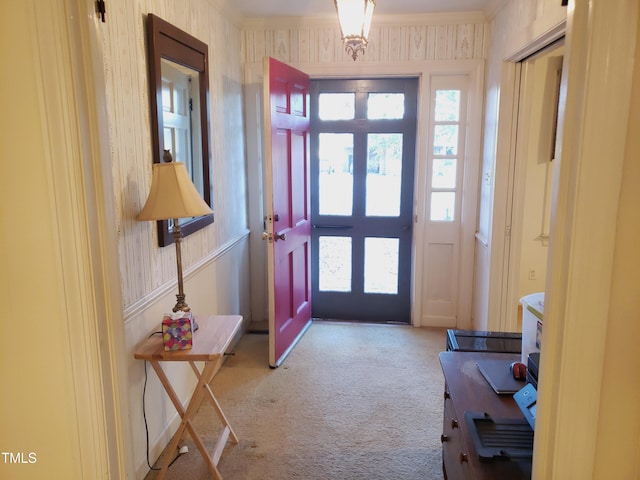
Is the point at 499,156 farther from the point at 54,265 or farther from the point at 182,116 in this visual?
the point at 54,265

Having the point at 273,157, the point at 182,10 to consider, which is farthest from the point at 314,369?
the point at 182,10

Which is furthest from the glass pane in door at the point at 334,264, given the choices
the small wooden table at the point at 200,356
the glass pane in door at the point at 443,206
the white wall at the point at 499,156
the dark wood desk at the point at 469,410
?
the dark wood desk at the point at 469,410

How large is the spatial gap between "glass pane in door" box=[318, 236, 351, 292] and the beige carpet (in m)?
0.48

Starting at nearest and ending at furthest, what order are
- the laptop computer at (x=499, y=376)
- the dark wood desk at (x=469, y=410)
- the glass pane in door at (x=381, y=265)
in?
the dark wood desk at (x=469, y=410) < the laptop computer at (x=499, y=376) < the glass pane in door at (x=381, y=265)

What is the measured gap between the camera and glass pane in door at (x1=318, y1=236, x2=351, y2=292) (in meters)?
4.07

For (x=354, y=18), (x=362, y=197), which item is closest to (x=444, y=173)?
(x=362, y=197)

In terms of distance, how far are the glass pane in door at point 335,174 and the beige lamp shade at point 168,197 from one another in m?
2.06

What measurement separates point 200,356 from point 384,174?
2.43m

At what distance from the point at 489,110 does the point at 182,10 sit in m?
2.15

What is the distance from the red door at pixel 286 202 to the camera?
3.04 meters

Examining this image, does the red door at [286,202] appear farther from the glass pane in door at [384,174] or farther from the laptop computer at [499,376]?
the laptop computer at [499,376]

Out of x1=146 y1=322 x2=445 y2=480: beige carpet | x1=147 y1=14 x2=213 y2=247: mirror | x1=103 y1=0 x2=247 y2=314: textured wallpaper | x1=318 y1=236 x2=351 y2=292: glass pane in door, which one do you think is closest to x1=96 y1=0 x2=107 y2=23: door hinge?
x1=103 y1=0 x2=247 y2=314: textured wallpaper

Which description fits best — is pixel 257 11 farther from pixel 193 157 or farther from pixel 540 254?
pixel 540 254

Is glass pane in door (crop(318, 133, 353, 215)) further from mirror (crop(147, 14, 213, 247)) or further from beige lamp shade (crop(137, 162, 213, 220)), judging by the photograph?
beige lamp shade (crop(137, 162, 213, 220))
